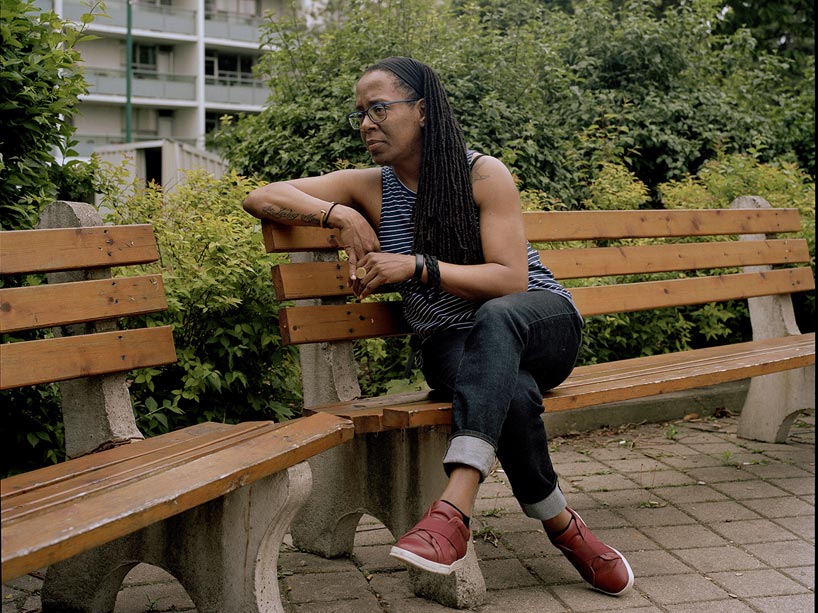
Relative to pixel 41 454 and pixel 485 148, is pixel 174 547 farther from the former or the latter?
pixel 485 148

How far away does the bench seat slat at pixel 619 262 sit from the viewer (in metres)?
3.51

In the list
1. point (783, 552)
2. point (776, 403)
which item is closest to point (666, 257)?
point (776, 403)

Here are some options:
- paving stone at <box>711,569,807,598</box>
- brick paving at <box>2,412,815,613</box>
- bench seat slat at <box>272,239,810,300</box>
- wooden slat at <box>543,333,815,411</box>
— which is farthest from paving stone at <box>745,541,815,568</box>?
bench seat slat at <box>272,239,810,300</box>

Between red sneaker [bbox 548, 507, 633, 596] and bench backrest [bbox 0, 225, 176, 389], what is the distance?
1.37m

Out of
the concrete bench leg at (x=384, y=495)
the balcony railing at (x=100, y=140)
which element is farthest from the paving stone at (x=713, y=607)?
the balcony railing at (x=100, y=140)

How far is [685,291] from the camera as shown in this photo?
16.1 feet

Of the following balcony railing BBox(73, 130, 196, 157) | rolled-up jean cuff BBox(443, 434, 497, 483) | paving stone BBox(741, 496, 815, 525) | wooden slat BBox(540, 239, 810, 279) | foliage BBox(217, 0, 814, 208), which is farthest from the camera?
balcony railing BBox(73, 130, 196, 157)

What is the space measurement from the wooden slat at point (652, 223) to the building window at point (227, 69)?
43.9 metres

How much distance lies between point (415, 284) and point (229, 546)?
110cm

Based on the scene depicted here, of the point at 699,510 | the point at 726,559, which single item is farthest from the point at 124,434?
the point at 699,510

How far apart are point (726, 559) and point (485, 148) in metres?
4.76

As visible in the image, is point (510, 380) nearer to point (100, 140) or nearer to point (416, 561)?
point (416, 561)

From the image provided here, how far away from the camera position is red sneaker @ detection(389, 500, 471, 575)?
2.72 metres

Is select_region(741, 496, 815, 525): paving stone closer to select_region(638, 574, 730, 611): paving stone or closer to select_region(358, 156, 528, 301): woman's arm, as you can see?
select_region(638, 574, 730, 611): paving stone
